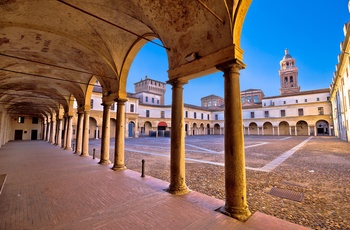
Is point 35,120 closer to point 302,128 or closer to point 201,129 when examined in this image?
point 201,129

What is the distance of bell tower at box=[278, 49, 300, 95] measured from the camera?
50156 mm

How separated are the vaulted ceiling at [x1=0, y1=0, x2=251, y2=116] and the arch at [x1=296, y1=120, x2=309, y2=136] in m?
48.1

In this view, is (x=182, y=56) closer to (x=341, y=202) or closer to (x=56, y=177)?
(x=341, y=202)

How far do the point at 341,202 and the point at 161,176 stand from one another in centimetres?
538

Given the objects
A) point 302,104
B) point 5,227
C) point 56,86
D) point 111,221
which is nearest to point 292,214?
point 111,221

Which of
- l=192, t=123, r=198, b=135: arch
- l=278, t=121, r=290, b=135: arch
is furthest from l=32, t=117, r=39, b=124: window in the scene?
l=278, t=121, r=290, b=135: arch

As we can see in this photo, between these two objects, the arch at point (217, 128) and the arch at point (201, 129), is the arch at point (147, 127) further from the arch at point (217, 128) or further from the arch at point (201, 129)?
the arch at point (217, 128)

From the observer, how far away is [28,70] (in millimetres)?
9922

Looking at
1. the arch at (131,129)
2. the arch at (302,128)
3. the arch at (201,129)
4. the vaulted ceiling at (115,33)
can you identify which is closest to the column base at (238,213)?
the vaulted ceiling at (115,33)

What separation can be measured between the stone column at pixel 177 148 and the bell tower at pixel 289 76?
55.8 metres

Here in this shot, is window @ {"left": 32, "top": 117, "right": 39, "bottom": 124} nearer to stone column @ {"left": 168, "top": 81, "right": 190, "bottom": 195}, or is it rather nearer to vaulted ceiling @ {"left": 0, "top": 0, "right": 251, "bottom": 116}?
vaulted ceiling @ {"left": 0, "top": 0, "right": 251, "bottom": 116}

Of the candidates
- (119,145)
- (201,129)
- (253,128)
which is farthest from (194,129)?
(119,145)

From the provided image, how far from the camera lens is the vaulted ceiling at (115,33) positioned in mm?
3896

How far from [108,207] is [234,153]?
121 inches
